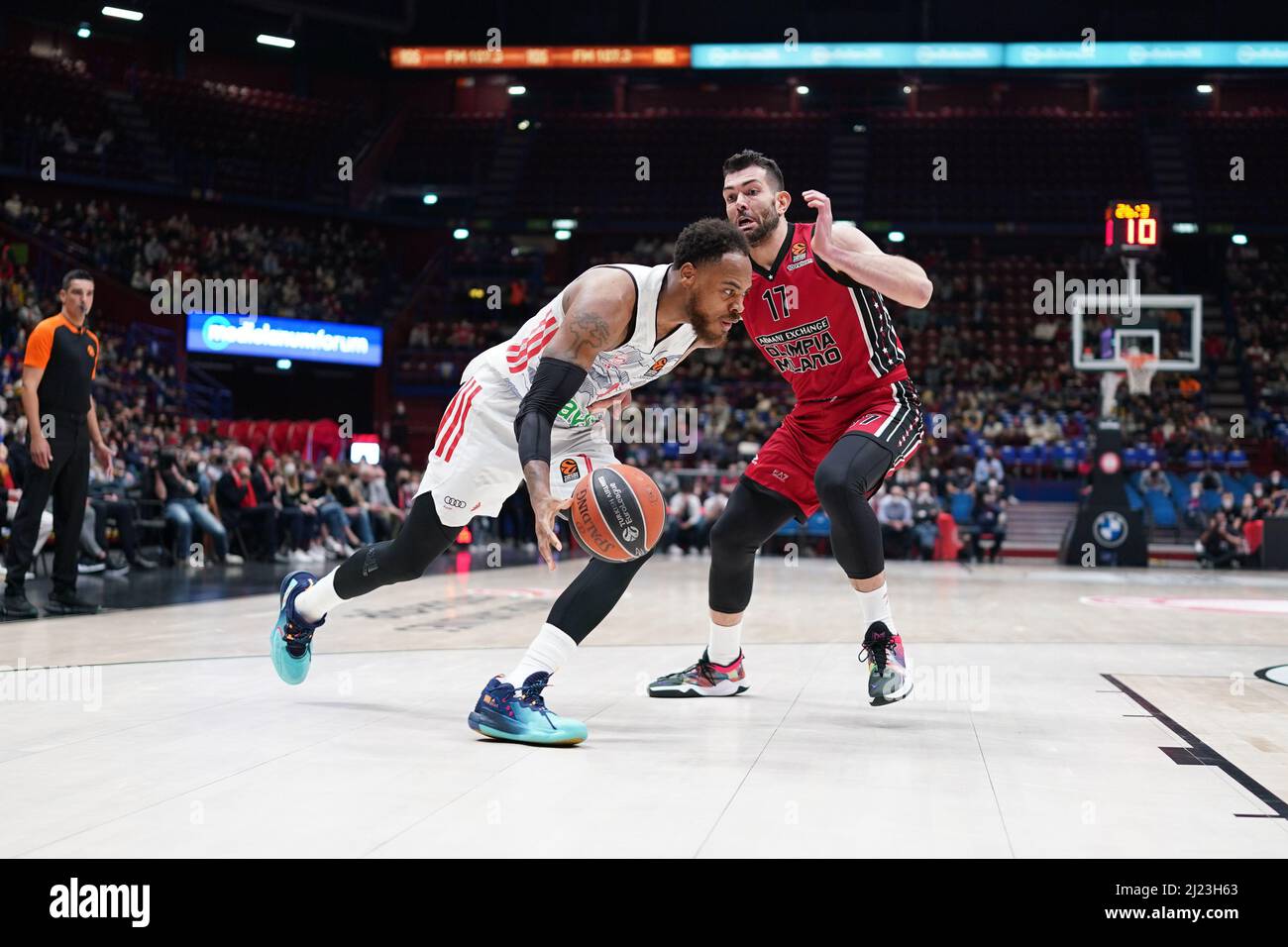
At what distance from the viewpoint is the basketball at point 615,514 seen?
334 cm

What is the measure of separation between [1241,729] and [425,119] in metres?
27.6

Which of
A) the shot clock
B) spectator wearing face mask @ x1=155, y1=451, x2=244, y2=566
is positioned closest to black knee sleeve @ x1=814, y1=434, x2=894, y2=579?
spectator wearing face mask @ x1=155, y1=451, x2=244, y2=566

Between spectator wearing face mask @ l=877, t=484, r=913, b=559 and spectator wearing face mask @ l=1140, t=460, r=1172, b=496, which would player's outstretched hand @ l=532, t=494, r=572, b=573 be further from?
spectator wearing face mask @ l=1140, t=460, r=1172, b=496

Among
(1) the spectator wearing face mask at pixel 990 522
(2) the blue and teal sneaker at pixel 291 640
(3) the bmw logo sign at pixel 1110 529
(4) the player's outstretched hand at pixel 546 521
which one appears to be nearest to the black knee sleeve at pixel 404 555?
(2) the blue and teal sneaker at pixel 291 640

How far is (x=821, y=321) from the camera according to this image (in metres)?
4.51

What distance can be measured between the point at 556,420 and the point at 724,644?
132 cm

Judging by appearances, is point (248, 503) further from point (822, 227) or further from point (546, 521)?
point (546, 521)

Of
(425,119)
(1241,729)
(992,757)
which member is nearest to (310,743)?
(992,757)

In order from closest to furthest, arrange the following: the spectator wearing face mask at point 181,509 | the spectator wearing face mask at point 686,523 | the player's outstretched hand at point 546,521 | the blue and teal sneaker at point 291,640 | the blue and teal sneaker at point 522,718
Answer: the player's outstretched hand at point 546,521 < the blue and teal sneaker at point 522,718 < the blue and teal sneaker at point 291,640 < the spectator wearing face mask at point 181,509 < the spectator wearing face mask at point 686,523

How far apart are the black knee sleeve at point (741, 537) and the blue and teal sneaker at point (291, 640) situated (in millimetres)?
1436

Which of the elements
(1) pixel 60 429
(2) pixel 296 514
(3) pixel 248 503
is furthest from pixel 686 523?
(1) pixel 60 429

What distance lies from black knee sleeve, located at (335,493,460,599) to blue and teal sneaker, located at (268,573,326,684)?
9.6 inches

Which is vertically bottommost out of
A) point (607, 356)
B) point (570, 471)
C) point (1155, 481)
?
point (1155, 481)

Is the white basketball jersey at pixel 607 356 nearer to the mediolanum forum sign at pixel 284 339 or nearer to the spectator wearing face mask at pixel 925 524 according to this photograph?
the spectator wearing face mask at pixel 925 524
